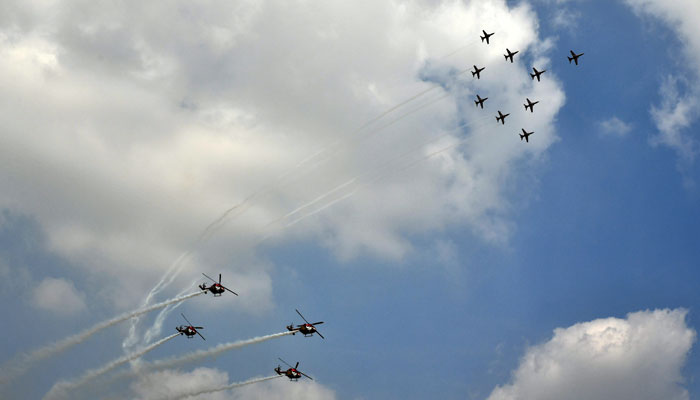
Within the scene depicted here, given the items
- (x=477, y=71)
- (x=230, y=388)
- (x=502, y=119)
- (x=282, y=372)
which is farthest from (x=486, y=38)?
(x=230, y=388)

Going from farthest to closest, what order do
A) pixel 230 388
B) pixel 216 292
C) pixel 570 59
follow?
1. pixel 570 59
2. pixel 230 388
3. pixel 216 292

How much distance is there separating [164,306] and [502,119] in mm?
107926

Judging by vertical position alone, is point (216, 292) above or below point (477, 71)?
below

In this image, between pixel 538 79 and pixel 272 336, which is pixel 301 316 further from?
pixel 538 79

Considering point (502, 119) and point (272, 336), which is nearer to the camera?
A: point (272, 336)

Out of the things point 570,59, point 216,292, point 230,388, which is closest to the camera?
point 216,292

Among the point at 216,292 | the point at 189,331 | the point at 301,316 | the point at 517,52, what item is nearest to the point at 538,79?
the point at 517,52

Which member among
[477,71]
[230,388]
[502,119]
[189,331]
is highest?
[477,71]

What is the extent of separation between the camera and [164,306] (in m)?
144

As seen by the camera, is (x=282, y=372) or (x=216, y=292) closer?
(x=216, y=292)

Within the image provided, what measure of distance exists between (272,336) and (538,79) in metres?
107

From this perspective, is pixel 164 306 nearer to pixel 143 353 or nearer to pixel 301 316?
pixel 143 353

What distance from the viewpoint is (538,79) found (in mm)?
173125

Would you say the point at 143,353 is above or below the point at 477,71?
below
